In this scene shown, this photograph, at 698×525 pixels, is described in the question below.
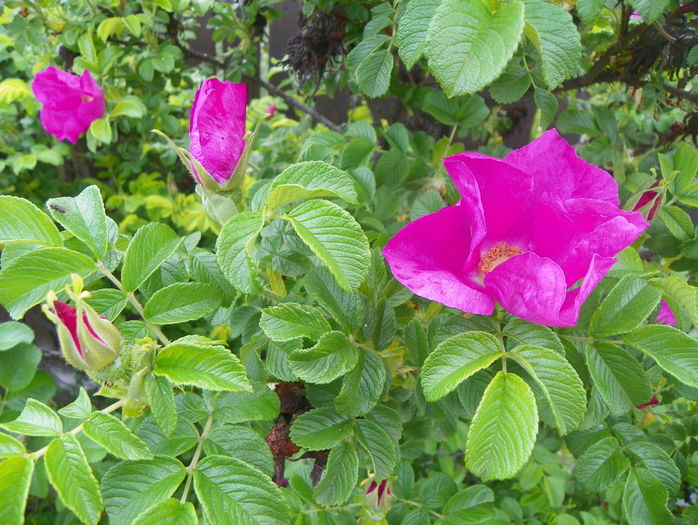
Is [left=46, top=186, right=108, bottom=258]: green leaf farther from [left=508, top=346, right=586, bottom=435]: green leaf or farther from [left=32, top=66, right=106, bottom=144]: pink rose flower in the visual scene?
[left=32, top=66, right=106, bottom=144]: pink rose flower

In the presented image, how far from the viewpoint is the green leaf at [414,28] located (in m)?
0.54

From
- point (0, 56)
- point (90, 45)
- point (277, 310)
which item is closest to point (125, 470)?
point (277, 310)

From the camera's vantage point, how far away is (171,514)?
0.51m

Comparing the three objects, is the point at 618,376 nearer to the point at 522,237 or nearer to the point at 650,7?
the point at 522,237

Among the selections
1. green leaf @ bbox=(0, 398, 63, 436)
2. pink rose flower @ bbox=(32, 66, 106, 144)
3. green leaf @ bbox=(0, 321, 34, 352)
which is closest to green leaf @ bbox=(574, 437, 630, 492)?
green leaf @ bbox=(0, 398, 63, 436)

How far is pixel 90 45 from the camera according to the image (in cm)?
125

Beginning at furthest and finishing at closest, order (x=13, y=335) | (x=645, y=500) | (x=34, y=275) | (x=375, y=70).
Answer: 1. (x=13, y=335)
2. (x=375, y=70)
3. (x=645, y=500)
4. (x=34, y=275)

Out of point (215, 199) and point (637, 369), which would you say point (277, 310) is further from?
point (637, 369)

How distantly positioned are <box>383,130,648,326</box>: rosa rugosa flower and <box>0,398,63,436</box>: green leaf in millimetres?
334

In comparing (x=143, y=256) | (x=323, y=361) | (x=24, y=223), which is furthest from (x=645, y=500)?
(x=24, y=223)

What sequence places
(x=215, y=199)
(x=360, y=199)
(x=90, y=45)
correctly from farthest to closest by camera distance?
(x=90, y=45)
(x=360, y=199)
(x=215, y=199)

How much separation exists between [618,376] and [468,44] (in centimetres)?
36

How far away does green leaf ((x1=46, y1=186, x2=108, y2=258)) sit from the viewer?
609 mm

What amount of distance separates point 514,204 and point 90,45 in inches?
41.8
